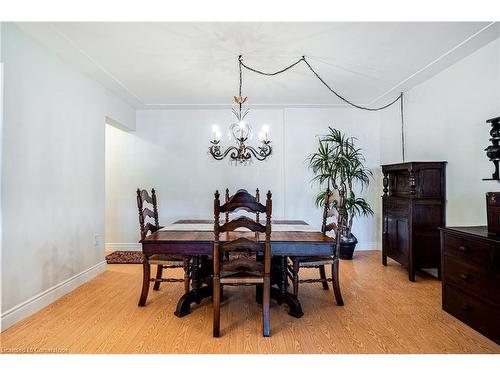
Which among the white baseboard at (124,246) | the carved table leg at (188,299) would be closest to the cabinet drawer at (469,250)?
the carved table leg at (188,299)

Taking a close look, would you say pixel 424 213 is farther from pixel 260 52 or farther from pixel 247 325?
pixel 260 52

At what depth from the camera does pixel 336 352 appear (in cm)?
193

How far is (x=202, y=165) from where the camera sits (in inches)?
192

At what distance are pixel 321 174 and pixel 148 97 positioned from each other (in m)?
2.94

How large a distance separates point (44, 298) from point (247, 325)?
1.91 metres

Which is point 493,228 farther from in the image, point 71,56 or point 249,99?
point 71,56

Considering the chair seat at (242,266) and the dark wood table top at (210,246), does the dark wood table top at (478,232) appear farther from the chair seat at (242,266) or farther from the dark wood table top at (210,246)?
the chair seat at (242,266)

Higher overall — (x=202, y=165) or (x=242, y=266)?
(x=202, y=165)

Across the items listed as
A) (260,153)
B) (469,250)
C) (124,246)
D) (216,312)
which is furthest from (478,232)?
(124,246)

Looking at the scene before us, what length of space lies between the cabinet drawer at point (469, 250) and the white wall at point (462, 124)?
2.52ft

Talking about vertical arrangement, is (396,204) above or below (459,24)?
below

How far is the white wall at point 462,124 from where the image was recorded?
2756 millimetres

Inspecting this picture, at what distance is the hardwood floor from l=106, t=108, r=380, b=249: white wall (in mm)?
1826

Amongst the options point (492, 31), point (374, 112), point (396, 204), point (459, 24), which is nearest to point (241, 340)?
point (396, 204)
